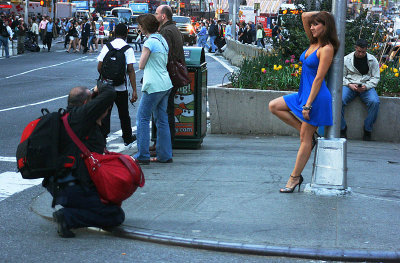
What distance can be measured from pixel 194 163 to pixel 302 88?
2284mm

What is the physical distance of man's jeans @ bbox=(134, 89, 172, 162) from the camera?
844 cm

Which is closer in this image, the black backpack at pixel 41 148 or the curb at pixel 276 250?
the curb at pixel 276 250

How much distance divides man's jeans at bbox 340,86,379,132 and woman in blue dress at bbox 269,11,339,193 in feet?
13.0

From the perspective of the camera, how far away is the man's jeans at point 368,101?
10.7 m

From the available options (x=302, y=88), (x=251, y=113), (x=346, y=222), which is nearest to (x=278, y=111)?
(x=302, y=88)

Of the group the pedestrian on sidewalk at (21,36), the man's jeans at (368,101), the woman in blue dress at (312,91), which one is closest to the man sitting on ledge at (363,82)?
the man's jeans at (368,101)

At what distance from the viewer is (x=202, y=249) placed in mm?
5406

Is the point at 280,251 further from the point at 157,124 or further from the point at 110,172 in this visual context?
the point at 157,124

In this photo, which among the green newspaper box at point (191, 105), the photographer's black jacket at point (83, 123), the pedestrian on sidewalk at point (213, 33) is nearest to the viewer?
the photographer's black jacket at point (83, 123)

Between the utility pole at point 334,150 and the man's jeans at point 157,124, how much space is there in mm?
2306

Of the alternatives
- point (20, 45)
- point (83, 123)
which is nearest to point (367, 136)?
point (83, 123)

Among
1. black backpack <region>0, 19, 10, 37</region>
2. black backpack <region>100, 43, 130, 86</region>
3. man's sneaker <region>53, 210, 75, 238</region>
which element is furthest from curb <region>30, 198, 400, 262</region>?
black backpack <region>0, 19, 10, 37</region>

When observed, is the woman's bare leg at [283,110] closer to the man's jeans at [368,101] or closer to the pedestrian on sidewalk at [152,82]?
the pedestrian on sidewalk at [152,82]

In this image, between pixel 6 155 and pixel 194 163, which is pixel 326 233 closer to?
pixel 194 163
